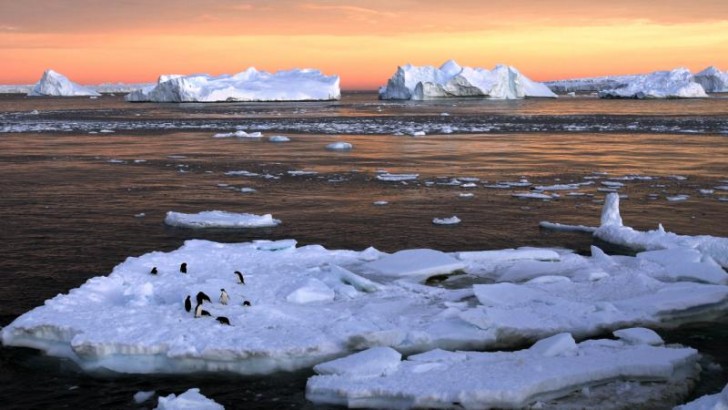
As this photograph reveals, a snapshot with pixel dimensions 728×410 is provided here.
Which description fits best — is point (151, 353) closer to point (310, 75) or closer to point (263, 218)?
point (263, 218)

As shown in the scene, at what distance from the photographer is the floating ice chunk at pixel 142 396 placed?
6.13 m

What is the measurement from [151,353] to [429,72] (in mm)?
82213

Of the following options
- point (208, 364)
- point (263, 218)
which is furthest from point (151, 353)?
point (263, 218)

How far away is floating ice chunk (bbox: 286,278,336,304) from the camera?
834cm

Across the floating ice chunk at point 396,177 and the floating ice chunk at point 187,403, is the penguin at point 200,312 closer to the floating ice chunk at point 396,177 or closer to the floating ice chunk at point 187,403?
the floating ice chunk at point 187,403

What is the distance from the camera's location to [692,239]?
36.1 ft

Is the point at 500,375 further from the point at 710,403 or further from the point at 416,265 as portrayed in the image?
the point at 416,265

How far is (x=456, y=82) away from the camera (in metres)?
85.4

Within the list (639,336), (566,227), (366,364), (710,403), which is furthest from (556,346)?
(566,227)

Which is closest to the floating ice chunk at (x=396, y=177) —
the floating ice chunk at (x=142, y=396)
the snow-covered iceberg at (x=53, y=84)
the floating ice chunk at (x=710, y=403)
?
the floating ice chunk at (x=142, y=396)

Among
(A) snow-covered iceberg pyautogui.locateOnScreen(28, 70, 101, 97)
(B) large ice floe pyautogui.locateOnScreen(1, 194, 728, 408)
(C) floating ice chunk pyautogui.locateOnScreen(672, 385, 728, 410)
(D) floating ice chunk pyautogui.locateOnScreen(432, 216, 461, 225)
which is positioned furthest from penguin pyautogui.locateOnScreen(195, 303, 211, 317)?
(A) snow-covered iceberg pyautogui.locateOnScreen(28, 70, 101, 97)

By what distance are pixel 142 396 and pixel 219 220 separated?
6953mm

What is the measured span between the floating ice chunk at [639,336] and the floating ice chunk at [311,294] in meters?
3.18

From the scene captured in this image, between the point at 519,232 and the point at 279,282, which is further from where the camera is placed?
the point at 519,232
